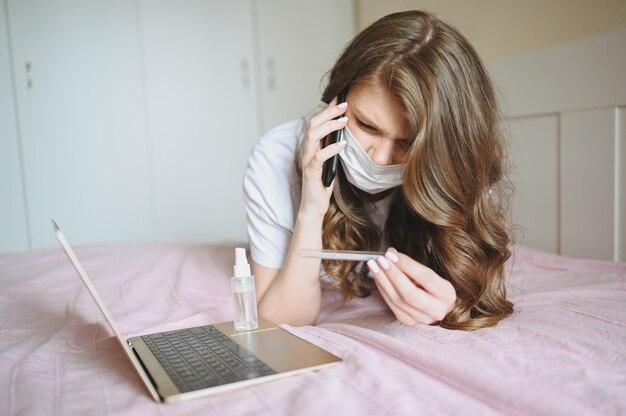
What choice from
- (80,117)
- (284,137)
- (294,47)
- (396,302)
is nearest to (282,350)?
(396,302)

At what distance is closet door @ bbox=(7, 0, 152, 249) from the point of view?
2287 mm

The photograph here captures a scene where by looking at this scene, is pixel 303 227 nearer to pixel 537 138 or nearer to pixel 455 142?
pixel 455 142

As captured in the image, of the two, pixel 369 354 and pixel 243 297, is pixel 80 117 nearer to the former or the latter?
pixel 243 297

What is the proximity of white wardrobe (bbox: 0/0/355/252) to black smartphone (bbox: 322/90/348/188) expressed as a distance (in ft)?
4.70

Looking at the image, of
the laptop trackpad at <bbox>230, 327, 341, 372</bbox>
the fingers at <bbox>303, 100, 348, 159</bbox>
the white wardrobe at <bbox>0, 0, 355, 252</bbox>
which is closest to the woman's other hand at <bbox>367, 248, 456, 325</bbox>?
the laptop trackpad at <bbox>230, 327, 341, 372</bbox>

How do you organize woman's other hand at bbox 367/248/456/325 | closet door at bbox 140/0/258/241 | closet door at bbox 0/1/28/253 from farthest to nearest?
closet door at bbox 140/0/258/241 < closet door at bbox 0/1/28/253 < woman's other hand at bbox 367/248/456/325

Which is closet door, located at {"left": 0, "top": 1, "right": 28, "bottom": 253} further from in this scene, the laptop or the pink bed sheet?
the laptop

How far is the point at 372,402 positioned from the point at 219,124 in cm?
220

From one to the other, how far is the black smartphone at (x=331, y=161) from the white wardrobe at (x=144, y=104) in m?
1.43

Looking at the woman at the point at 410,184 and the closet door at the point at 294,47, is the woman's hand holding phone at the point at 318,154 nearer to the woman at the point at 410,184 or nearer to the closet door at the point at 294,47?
the woman at the point at 410,184

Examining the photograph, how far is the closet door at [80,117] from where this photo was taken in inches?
90.0

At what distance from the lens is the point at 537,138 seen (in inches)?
57.9

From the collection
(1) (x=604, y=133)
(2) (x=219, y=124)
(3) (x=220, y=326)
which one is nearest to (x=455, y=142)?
(3) (x=220, y=326)

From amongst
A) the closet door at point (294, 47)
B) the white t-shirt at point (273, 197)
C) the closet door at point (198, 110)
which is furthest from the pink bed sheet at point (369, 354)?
the closet door at point (294, 47)
